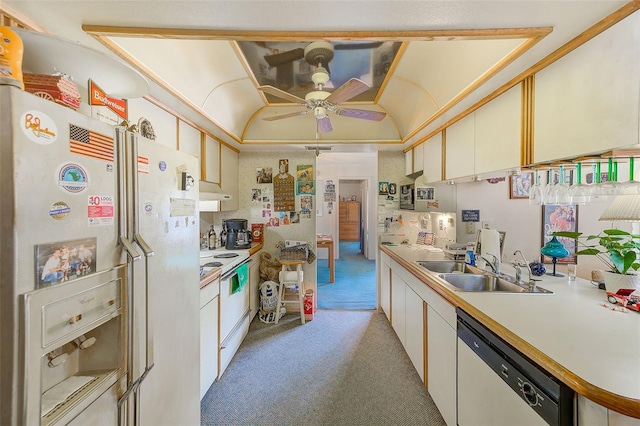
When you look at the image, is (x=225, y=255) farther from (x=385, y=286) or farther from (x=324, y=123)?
(x=385, y=286)

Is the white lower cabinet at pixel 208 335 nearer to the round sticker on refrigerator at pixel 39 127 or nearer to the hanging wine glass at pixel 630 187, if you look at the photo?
the round sticker on refrigerator at pixel 39 127

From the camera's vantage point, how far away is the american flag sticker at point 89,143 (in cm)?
76

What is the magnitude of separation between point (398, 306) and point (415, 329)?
0.51 m

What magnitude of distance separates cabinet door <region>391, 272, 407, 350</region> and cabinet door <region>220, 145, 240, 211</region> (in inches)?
83.1

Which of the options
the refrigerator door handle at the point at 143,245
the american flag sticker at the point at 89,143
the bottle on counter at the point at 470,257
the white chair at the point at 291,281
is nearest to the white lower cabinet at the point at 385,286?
the bottle on counter at the point at 470,257

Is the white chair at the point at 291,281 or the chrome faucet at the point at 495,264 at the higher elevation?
the chrome faucet at the point at 495,264

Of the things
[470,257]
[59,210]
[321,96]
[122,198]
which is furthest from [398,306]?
[59,210]

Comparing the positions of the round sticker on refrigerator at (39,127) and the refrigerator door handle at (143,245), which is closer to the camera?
the round sticker on refrigerator at (39,127)

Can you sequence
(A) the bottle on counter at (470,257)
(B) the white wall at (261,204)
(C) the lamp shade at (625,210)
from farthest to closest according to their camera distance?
(B) the white wall at (261,204), (A) the bottle on counter at (470,257), (C) the lamp shade at (625,210)

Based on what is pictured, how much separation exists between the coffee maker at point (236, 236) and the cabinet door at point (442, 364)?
7.03 ft

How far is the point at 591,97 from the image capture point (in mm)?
1112

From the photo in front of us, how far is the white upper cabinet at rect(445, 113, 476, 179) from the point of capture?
1963 mm

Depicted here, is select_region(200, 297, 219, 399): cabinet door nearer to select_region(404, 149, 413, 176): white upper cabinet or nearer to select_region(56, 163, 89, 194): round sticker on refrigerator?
select_region(56, 163, 89, 194): round sticker on refrigerator

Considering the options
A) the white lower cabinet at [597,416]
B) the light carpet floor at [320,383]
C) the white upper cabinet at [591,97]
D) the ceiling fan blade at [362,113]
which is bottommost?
Result: the light carpet floor at [320,383]
